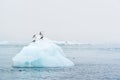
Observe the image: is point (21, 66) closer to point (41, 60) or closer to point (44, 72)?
point (41, 60)

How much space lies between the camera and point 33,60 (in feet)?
129

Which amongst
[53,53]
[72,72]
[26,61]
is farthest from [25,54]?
[72,72]

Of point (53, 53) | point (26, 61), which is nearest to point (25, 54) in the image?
point (26, 61)

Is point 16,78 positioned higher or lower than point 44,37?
lower

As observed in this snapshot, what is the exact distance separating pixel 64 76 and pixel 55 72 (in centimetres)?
280

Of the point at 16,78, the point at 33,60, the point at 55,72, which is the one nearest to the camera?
the point at 16,78

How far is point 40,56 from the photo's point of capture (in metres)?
39.2

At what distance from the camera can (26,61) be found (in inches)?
1554

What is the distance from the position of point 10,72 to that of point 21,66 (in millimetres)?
4553

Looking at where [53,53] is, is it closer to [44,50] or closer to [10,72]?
[44,50]

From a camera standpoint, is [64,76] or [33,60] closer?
[64,76]

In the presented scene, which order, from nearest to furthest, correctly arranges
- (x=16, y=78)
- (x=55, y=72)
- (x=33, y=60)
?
(x=16, y=78) → (x=55, y=72) → (x=33, y=60)

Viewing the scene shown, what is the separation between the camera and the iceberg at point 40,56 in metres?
39.3

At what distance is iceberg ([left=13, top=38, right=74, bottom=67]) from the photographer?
129ft
